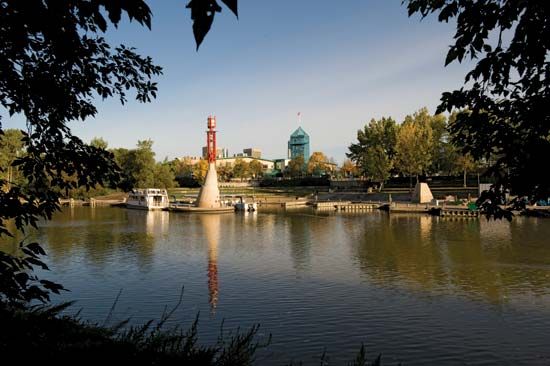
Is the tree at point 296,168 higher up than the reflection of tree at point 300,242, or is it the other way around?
the tree at point 296,168

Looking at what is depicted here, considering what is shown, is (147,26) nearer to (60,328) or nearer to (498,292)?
(60,328)

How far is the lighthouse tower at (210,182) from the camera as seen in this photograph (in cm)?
6850

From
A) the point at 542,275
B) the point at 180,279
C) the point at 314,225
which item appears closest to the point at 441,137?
the point at 314,225

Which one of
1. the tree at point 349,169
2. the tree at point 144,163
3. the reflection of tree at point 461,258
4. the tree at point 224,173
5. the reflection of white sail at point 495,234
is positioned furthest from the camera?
the tree at point 224,173

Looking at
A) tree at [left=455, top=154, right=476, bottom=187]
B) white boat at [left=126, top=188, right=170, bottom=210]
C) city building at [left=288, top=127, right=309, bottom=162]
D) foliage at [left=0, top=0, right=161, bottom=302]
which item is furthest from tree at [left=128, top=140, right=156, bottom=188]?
city building at [left=288, top=127, right=309, bottom=162]

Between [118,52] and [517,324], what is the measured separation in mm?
15530

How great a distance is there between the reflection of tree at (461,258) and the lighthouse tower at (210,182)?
1165 inches

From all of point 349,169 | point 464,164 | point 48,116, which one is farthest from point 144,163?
point 48,116

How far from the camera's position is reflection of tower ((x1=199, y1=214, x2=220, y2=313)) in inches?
775

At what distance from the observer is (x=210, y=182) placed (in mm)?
68438

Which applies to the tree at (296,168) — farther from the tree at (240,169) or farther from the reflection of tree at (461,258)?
the reflection of tree at (461,258)

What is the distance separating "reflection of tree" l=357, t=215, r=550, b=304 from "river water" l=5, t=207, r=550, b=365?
8cm

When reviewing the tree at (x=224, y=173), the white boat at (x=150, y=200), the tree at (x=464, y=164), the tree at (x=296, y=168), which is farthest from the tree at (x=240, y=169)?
the tree at (x=464, y=164)

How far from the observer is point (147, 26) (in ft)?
10.3
